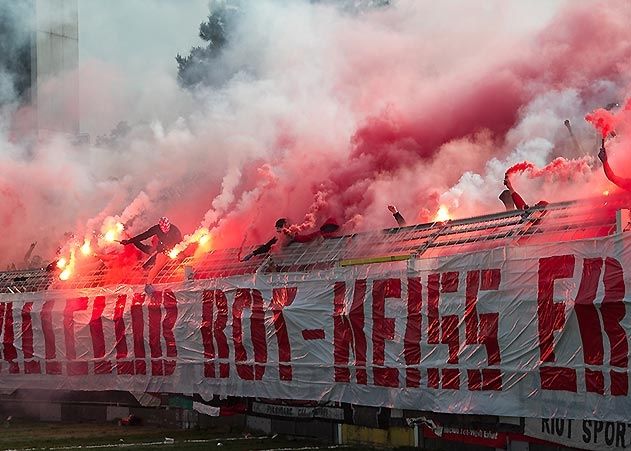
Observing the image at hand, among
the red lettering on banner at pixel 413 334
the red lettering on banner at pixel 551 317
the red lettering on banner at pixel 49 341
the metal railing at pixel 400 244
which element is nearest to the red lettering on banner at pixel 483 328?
the red lettering on banner at pixel 551 317

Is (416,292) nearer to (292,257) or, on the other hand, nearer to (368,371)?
(368,371)

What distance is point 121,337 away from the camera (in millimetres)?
32281

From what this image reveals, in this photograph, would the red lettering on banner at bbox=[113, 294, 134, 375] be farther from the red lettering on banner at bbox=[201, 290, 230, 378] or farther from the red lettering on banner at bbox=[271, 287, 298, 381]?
the red lettering on banner at bbox=[271, 287, 298, 381]

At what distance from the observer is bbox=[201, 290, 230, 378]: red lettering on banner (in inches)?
1126

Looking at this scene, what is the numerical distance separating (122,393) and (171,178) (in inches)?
762

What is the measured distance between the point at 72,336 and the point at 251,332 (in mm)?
8546

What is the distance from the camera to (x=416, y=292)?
2319cm

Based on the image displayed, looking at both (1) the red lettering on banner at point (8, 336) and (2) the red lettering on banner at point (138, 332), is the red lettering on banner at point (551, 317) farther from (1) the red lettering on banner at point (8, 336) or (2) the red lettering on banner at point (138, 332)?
(1) the red lettering on banner at point (8, 336)

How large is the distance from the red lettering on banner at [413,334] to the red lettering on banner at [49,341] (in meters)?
15.0

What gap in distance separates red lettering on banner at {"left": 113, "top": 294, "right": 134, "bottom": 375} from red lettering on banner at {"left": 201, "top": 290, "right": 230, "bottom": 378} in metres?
3.76

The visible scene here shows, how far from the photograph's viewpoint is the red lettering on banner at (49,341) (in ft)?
113

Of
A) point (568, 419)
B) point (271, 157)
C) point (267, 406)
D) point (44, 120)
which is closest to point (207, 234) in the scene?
point (271, 157)

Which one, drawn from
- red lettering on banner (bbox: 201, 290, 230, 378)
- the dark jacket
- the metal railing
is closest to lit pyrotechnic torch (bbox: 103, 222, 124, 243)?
the metal railing

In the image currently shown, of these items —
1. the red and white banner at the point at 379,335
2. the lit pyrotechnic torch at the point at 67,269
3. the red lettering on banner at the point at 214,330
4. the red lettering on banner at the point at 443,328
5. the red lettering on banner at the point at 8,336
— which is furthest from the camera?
the lit pyrotechnic torch at the point at 67,269
